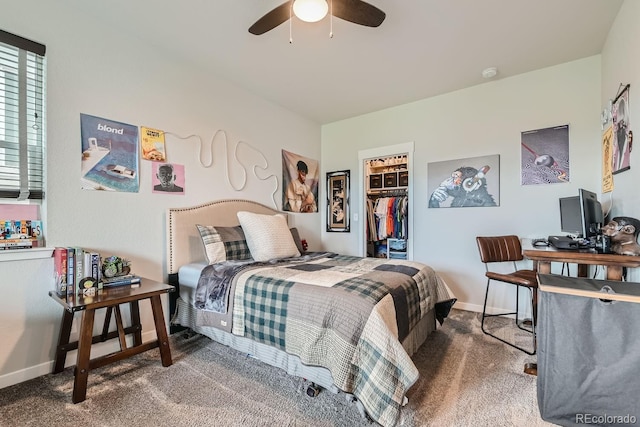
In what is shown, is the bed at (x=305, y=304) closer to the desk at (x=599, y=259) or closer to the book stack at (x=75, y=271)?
the book stack at (x=75, y=271)

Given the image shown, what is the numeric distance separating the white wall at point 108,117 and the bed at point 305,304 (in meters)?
0.25

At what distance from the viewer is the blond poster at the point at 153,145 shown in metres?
2.37

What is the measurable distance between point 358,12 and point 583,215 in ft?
A: 6.40

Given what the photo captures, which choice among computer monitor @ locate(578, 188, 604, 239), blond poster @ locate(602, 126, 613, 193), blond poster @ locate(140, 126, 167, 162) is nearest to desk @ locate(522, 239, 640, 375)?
computer monitor @ locate(578, 188, 604, 239)

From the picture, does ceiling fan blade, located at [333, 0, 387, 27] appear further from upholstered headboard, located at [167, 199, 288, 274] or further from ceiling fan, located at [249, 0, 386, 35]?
upholstered headboard, located at [167, 199, 288, 274]

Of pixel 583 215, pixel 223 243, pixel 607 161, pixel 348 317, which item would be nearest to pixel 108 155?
pixel 223 243

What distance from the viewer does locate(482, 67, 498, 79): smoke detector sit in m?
2.78

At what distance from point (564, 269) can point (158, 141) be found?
3991mm

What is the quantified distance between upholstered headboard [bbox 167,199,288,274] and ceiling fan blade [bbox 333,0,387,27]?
1986 mm

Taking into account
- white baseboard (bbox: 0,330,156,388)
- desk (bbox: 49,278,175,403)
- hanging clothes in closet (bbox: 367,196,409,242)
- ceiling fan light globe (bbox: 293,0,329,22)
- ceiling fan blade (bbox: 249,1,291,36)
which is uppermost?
ceiling fan blade (bbox: 249,1,291,36)

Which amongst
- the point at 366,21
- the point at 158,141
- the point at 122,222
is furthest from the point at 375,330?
the point at 158,141

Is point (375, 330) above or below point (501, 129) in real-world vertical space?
below

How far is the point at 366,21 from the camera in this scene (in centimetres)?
174

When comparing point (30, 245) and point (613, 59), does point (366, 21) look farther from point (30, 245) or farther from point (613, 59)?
point (30, 245)
